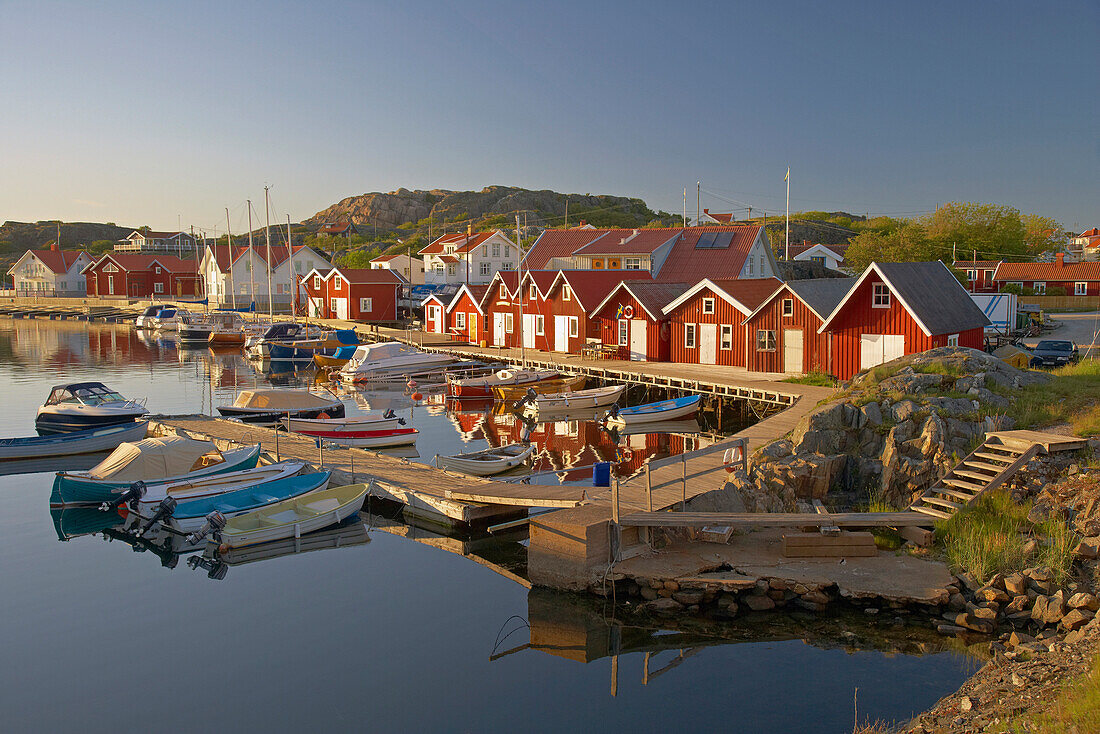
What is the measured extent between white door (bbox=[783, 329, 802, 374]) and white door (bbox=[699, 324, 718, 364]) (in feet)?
15.2

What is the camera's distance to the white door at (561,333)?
4953 cm

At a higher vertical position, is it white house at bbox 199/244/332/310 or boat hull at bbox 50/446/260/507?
white house at bbox 199/244/332/310

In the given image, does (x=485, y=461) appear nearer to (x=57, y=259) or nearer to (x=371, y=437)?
(x=371, y=437)

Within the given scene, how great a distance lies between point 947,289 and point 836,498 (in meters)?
18.0

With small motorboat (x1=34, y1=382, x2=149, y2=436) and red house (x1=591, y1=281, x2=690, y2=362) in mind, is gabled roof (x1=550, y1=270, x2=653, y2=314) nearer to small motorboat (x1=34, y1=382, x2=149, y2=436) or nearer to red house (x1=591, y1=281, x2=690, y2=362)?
red house (x1=591, y1=281, x2=690, y2=362)

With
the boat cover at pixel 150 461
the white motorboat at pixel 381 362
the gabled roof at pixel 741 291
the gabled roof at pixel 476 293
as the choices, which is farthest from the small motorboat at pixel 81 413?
the gabled roof at pixel 476 293

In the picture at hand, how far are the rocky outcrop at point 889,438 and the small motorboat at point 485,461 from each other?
7.19 metres

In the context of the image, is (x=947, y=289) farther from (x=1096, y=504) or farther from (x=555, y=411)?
(x=1096, y=504)

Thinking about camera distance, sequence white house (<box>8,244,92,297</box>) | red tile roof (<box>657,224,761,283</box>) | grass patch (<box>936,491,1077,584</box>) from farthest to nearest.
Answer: white house (<box>8,244,92,297</box>), red tile roof (<box>657,224,761,283</box>), grass patch (<box>936,491,1077,584</box>)

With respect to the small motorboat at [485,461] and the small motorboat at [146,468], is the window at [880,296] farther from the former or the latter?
the small motorboat at [146,468]

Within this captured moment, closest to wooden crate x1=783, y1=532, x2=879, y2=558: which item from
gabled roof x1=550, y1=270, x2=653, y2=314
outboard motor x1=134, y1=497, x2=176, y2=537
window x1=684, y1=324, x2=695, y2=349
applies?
outboard motor x1=134, y1=497, x2=176, y2=537

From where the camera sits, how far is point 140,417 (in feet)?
103

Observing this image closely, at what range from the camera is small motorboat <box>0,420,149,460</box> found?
2748 centimetres

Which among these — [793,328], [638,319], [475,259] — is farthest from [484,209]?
[793,328]
